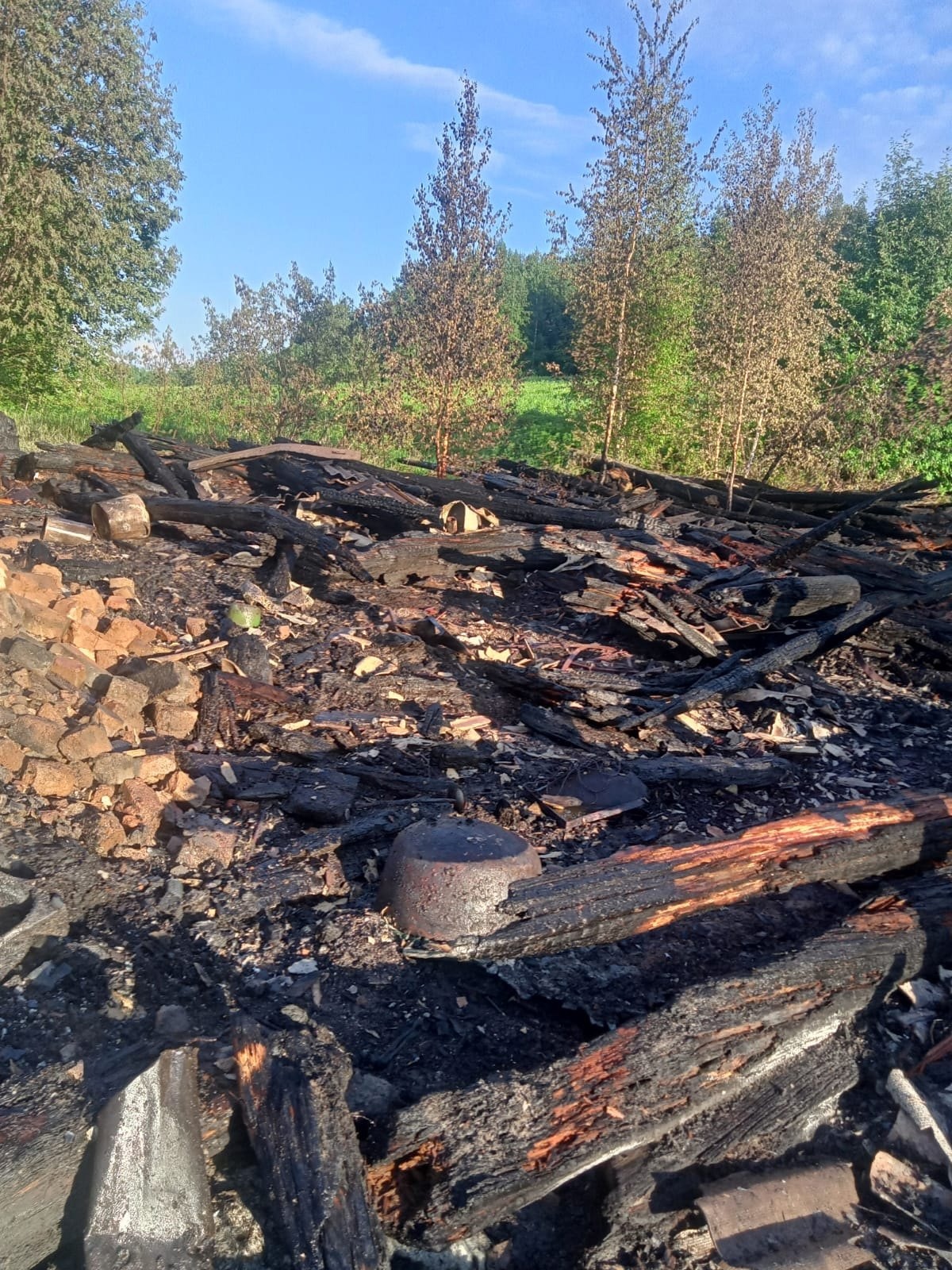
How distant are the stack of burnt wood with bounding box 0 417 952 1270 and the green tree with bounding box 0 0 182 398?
35.1 feet

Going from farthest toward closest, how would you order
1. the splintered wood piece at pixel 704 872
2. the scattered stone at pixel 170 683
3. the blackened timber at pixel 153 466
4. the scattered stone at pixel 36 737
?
the blackened timber at pixel 153 466 < the scattered stone at pixel 170 683 < the scattered stone at pixel 36 737 < the splintered wood piece at pixel 704 872

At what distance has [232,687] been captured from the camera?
5355 millimetres

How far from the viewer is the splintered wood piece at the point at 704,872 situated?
11.0 ft

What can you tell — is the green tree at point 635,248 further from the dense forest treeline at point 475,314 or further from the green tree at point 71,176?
the green tree at point 71,176

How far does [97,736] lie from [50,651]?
0.98 m

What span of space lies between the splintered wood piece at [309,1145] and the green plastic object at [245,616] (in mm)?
4164

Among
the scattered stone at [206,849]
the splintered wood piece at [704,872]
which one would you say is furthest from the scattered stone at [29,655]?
the splintered wood piece at [704,872]

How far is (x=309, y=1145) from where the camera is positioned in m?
2.29

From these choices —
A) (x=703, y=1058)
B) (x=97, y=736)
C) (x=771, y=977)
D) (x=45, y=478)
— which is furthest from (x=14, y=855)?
(x=45, y=478)

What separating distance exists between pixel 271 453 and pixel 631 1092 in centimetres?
1013

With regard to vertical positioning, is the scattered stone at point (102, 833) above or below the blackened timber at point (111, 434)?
below

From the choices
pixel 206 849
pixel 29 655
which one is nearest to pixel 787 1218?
pixel 206 849

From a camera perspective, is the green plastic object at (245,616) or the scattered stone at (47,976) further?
the green plastic object at (245,616)

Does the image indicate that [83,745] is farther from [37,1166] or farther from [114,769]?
[37,1166]
